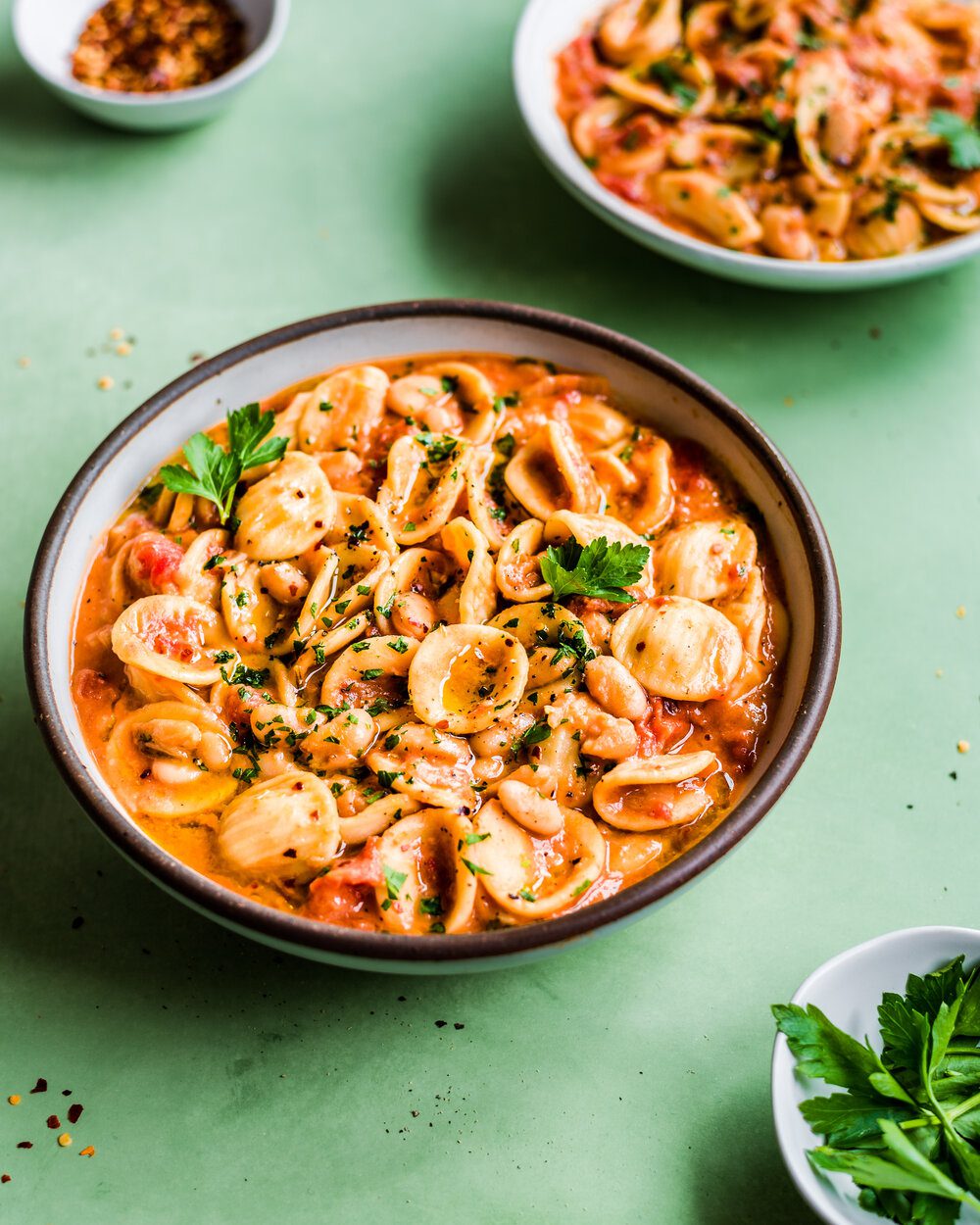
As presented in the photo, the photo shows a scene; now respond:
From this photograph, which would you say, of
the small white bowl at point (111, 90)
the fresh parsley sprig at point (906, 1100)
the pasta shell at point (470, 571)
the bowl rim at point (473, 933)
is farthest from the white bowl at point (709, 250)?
the fresh parsley sprig at point (906, 1100)

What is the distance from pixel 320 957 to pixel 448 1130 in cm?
64

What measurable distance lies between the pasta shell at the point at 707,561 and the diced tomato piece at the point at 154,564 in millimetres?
1267

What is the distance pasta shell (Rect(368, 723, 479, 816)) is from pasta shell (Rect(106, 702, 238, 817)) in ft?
1.23

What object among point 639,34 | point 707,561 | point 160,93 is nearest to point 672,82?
point 639,34

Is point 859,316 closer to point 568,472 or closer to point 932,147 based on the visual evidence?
point 932,147

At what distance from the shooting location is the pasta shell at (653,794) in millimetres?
2939

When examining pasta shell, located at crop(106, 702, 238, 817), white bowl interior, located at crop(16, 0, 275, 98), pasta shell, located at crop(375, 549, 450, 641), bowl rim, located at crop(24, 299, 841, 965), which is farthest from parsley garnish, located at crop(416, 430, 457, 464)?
white bowl interior, located at crop(16, 0, 275, 98)

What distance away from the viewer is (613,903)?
2.64 metres

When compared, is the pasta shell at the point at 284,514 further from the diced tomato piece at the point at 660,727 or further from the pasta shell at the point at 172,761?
the diced tomato piece at the point at 660,727

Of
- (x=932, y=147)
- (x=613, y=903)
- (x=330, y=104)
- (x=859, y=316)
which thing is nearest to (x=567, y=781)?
(x=613, y=903)

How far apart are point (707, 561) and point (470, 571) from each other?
62 cm

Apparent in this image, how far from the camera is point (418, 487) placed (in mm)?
3471

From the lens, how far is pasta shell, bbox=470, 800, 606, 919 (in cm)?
281

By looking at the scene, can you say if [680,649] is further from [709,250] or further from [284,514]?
[709,250]
